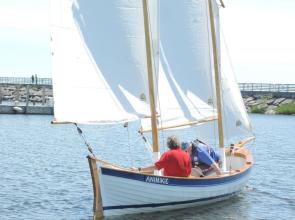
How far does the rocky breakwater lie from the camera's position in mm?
87750

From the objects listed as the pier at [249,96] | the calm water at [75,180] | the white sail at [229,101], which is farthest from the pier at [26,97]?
the white sail at [229,101]

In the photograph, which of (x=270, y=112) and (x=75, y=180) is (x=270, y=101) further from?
(x=75, y=180)

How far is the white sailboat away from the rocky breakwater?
213 ft

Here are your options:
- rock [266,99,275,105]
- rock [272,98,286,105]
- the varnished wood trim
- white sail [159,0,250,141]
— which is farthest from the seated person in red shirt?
rock [266,99,275,105]

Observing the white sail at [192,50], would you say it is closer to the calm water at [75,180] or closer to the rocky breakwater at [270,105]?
the calm water at [75,180]

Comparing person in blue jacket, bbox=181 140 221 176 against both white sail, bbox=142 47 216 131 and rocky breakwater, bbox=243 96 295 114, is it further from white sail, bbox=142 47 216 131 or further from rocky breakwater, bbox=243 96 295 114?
rocky breakwater, bbox=243 96 295 114

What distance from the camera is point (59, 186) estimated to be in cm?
2572

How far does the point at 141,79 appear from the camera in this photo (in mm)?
20078

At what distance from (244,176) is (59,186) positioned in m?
6.70

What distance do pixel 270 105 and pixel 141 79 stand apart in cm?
7206

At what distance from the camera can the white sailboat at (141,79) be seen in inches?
723

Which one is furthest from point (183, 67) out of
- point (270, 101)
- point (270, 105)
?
point (270, 101)

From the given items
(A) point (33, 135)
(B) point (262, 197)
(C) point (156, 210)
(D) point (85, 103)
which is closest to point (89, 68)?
(D) point (85, 103)

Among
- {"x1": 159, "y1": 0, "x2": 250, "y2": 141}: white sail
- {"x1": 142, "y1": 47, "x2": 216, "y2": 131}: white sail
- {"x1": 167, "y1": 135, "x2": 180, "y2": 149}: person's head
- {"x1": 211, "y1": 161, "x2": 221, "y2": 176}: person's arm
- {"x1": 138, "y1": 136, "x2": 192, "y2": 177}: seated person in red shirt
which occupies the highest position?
{"x1": 159, "y1": 0, "x2": 250, "y2": 141}: white sail
